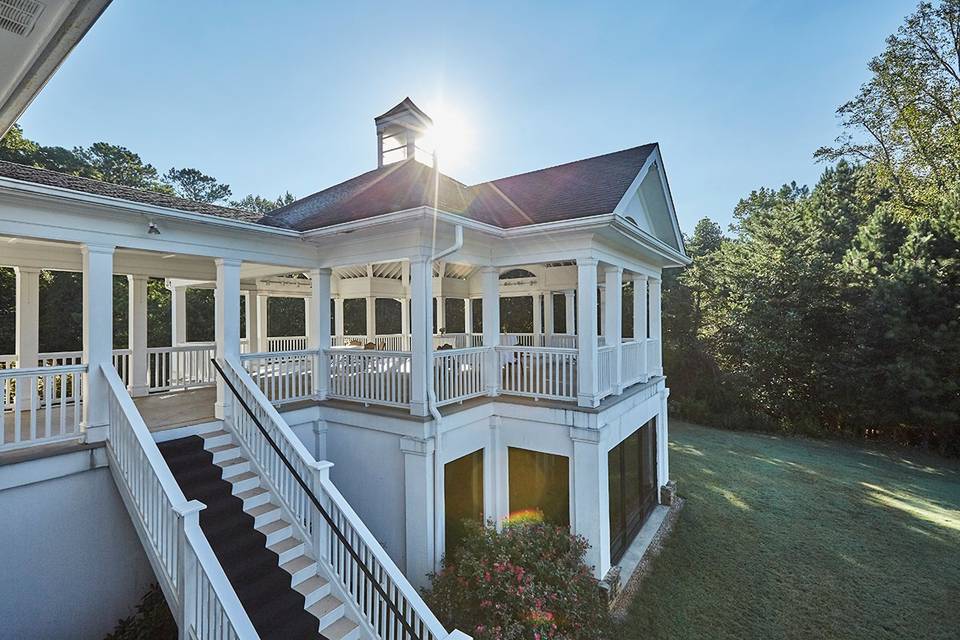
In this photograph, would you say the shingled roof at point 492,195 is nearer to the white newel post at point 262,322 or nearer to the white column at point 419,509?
the white newel post at point 262,322

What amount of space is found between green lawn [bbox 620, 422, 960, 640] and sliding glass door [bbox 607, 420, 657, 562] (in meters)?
0.70

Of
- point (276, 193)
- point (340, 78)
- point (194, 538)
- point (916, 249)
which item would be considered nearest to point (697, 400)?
point (916, 249)

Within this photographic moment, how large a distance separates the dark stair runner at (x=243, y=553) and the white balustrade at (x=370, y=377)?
236 cm

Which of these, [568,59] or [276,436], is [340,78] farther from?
[276,436]

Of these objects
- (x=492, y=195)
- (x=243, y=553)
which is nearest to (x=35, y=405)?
(x=243, y=553)

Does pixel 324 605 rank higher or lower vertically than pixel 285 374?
lower

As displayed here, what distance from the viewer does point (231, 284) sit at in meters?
6.75

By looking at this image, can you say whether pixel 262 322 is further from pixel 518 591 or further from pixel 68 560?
pixel 518 591

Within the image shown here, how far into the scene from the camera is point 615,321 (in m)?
8.28

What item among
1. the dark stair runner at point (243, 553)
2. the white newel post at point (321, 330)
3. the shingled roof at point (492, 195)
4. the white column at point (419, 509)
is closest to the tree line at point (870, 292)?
the shingled roof at point (492, 195)

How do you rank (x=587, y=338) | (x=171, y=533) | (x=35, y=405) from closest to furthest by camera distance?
(x=171, y=533), (x=35, y=405), (x=587, y=338)

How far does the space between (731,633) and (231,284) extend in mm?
8943

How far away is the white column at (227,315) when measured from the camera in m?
6.45

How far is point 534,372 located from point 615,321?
1.88 m
